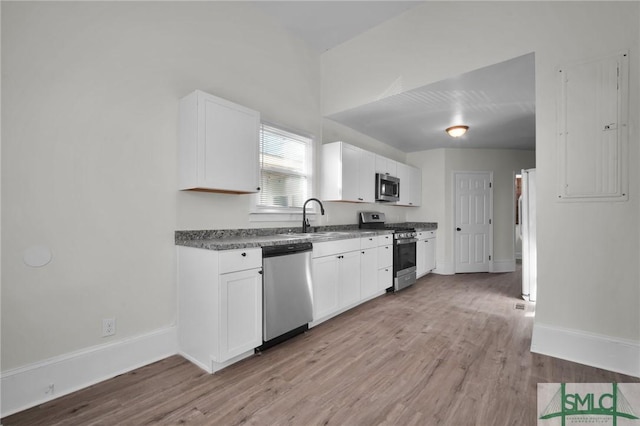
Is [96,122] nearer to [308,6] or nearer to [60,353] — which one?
[60,353]

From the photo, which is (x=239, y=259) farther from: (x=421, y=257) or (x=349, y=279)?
(x=421, y=257)

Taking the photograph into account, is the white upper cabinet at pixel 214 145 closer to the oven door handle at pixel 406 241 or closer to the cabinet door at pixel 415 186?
the oven door handle at pixel 406 241

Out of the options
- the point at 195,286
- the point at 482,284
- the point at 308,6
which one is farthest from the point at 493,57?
the point at 482,284

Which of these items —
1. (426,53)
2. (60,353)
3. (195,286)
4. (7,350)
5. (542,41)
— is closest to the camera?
(7,350)

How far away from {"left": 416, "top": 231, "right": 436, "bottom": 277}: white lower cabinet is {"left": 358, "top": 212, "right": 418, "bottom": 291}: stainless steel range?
0.26 m

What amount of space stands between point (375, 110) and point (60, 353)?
153 inches

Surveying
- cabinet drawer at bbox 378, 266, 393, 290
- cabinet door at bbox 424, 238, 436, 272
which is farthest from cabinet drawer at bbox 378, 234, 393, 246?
cabinet door at bbox 424, 238, 436, 272

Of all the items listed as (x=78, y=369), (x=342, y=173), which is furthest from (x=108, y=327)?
(x=342, y=173)

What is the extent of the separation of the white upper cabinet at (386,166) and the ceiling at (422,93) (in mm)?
455

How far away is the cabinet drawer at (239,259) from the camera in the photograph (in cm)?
211

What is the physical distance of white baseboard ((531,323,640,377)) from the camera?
2111mm

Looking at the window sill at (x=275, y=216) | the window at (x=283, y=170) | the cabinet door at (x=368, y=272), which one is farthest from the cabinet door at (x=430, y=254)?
the window at (x=283, y=170)

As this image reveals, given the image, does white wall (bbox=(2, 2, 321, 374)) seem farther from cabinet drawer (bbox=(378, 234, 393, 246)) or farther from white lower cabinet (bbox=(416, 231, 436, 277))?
white lower cabinet (bbox=(416, 231, 436, 277))

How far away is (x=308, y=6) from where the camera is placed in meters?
3.19
